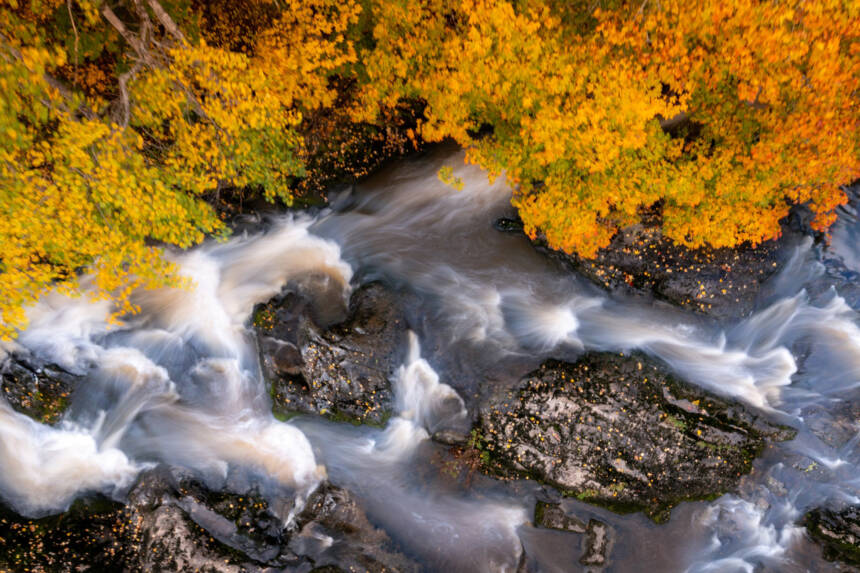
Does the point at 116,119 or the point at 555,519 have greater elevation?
the point at 116,119

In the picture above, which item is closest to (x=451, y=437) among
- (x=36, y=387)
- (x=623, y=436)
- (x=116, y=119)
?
(x=623, y=436)

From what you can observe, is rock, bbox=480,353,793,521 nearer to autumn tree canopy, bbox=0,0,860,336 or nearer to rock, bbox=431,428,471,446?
rock, bbox=431,428,471,446

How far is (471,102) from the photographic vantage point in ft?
29.6

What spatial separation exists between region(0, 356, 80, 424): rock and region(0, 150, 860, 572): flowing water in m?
0.26

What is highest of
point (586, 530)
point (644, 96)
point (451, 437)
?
point (644, 96)

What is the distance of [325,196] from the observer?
1257 cm

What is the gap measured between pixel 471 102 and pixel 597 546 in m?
10.3

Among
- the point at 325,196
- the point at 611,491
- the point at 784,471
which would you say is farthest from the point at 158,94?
the point at 784,471

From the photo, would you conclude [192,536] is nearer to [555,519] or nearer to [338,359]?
[338,359]

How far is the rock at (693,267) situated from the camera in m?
10.6

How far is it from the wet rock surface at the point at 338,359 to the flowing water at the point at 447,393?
15.6 inches

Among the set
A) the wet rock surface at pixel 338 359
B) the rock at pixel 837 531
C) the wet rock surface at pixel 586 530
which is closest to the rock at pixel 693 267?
the rock at pixel 837 531

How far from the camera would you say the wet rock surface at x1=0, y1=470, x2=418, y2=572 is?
949 centimetres

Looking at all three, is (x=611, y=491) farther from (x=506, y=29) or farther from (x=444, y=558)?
(x=506, y=29)
